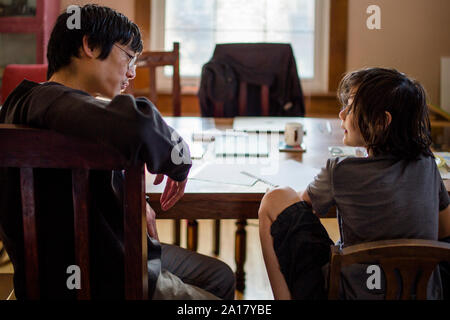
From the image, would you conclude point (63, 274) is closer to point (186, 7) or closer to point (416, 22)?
point (186, 7)

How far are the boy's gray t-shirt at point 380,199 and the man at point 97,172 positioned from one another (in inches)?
12.0

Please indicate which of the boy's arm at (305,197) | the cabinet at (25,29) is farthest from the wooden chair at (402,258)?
the cabinet at (25,29)

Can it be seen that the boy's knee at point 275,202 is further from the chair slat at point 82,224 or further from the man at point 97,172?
the chair slat at point 82,224

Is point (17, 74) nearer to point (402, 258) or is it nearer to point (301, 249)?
point (301, 249)

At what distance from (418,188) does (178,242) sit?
4.75ft

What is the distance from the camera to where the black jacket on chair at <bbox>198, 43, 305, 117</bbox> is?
2.82 metres

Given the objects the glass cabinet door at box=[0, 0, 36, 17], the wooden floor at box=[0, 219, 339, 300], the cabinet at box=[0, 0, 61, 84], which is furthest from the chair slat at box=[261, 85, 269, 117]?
the glass cabinet door at box=[0, 0, 36, 17]

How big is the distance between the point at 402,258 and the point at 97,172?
1.83ft

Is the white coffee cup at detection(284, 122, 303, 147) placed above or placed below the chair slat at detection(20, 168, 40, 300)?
above

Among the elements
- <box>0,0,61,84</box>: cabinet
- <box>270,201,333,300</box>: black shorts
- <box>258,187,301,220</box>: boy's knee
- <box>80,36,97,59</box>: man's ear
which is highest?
<box>0,0,61,84</box>: cabinet

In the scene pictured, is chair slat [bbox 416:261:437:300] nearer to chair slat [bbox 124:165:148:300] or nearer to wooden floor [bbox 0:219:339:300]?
chair slat [bbox 124:165:148:300]

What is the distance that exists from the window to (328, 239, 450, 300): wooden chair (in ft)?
9.60

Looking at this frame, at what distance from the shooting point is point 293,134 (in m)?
1.67

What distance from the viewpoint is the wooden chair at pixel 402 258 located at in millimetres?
812
